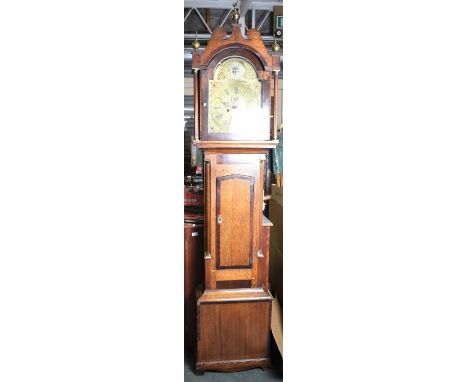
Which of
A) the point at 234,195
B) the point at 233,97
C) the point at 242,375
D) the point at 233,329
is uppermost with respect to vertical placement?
the point at 233,97

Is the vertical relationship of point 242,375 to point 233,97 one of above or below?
below

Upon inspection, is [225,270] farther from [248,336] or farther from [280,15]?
[280,15]

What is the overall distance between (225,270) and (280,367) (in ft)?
1.68

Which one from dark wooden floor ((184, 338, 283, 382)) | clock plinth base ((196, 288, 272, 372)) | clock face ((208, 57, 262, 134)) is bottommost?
dark wooden floor ((184, 338, 283, 382))

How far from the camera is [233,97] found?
1.59 m

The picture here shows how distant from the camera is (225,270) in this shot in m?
1.66

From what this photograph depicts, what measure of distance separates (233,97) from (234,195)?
41 centimetres

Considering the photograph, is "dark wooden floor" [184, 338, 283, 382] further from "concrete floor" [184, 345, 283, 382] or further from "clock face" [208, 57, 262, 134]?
"clock face" [208, 57, 262, 134]

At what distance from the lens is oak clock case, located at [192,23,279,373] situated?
158 cm

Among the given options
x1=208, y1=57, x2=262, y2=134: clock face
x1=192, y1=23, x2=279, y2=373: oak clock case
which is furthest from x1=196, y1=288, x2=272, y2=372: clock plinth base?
x1=208, y1=57, x2=262, y2=134: clock face

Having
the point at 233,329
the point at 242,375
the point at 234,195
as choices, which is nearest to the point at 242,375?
the point at 242,375

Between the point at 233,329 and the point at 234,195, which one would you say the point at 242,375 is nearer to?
the point at 233,329

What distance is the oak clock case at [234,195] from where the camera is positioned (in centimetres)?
158
